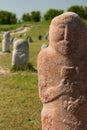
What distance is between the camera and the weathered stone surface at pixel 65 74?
5113 mm

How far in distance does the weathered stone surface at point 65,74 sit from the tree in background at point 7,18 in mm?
88340

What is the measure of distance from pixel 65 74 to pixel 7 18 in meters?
90.6

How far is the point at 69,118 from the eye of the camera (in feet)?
17.4

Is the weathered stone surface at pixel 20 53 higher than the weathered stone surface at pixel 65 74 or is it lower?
lower

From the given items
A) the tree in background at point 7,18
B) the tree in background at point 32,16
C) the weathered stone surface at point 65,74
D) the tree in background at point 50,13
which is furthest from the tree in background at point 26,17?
the weathered stone surface at point 65,74

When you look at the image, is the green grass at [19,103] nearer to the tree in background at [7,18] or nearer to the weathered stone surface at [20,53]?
the weathered stone surface at [20,53]

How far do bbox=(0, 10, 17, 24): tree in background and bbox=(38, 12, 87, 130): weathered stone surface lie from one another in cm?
8834

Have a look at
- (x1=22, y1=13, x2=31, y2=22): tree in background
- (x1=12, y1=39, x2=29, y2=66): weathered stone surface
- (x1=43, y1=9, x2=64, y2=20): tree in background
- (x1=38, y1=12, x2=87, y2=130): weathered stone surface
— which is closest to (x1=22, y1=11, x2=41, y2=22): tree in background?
(x1=22, y1=13, x2=31, y2=22): tree in background

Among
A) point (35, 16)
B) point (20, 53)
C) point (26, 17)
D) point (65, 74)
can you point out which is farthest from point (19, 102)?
point (26, 17)

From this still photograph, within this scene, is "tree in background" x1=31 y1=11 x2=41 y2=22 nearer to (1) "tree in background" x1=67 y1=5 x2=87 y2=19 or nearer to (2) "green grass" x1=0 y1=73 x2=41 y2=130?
(1) "tree in background" x1=67 y1=5 x2=87 y2=19

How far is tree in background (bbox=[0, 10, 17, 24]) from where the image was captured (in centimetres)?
9354

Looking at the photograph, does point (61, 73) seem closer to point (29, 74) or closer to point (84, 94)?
point (84, 94)

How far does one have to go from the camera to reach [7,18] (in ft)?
310

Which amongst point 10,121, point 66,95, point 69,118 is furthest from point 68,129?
point 10,121
